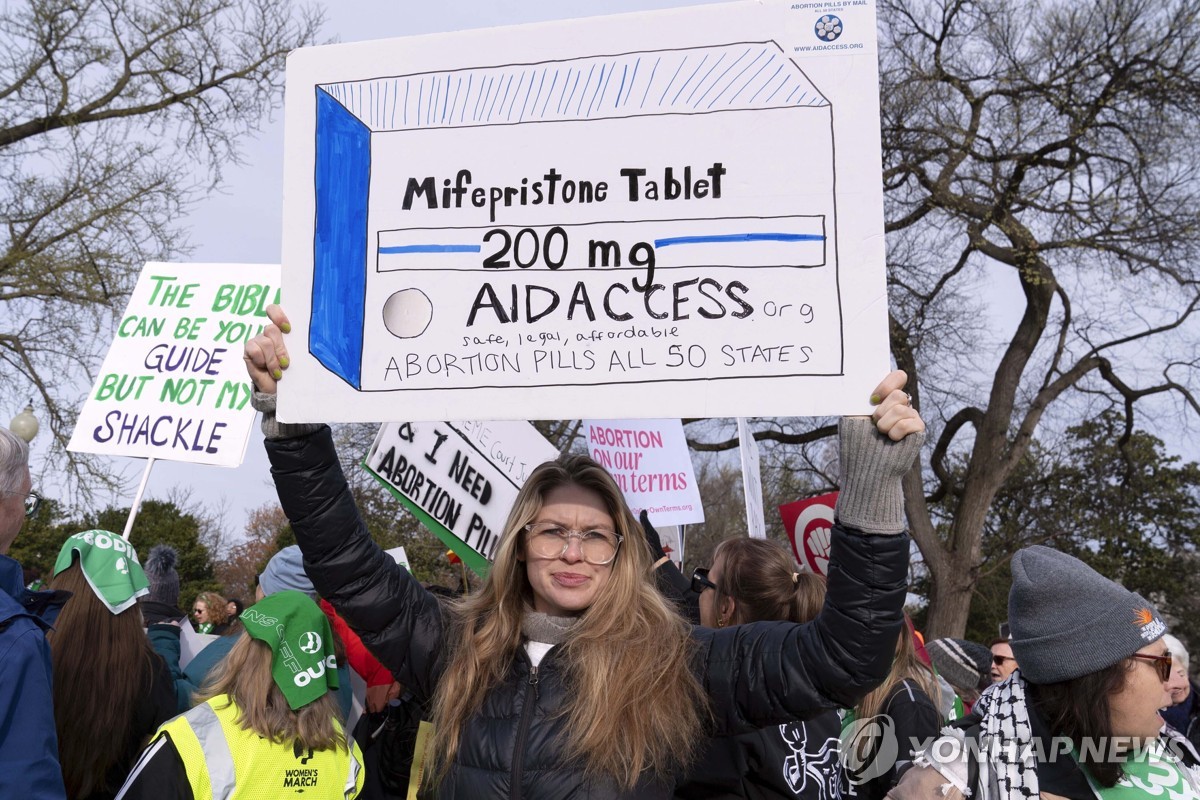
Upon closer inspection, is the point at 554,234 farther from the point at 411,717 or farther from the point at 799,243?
the point at 411,717

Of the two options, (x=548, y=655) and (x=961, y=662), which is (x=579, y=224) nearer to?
(x=548, y=655)

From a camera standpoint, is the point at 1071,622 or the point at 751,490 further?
the point at 751,490

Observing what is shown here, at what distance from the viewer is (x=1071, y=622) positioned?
7.66 feet

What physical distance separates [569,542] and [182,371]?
3617 mm

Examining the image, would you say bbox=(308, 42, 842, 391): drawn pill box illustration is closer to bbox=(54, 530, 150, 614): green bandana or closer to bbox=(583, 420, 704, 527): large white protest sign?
bbox=(54, 530, 150, 614): green bandana

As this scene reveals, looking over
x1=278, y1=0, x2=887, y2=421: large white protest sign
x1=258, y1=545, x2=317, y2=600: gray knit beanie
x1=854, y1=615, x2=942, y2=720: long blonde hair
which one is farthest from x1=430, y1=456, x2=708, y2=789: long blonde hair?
x1=258, y1=545, x2=317, y2=600: gray knit beanie

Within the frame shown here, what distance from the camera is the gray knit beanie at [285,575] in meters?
4.36

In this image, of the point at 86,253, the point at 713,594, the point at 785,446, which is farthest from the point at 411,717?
the point at 785,446

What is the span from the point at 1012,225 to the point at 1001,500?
32.7 ft

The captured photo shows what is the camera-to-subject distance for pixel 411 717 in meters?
3.54

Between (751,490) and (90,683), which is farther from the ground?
(751,490)

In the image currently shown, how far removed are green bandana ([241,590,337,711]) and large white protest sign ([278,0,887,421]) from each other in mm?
1159

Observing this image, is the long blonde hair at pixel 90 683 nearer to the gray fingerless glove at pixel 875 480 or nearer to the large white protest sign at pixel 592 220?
the large white protest sign at pixel 592 220

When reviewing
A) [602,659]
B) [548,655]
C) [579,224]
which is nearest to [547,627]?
[548,655]
